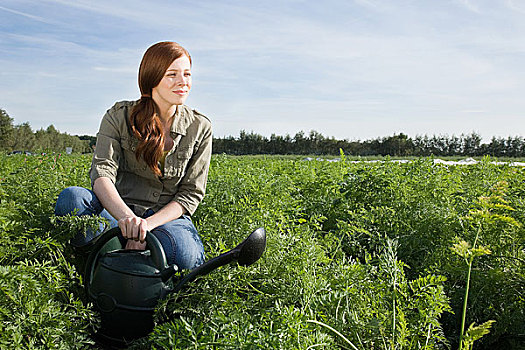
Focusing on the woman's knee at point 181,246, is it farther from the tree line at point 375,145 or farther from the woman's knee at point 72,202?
the tree line at point 375,145

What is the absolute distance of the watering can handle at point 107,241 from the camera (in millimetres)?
2100

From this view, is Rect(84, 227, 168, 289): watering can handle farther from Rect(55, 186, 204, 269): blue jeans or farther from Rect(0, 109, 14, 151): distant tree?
Rect(0, 109, 14, 151): distant tree

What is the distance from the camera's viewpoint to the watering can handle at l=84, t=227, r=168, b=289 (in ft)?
6.89

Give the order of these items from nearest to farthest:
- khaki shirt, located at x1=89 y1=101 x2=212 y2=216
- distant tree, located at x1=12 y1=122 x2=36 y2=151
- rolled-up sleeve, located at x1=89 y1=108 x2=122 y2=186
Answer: rolled-up sleeve, located at x1=89 y1=108 x2=122 y2=186
khaki shirt, located at x1=89 y1=101 x2=212 y2=216
distant tree, located at x1=12 y1=122 x2=36 y2=151

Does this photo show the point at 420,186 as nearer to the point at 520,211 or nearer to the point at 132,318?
the point at 520,211

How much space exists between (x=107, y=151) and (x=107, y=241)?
63 centimetres

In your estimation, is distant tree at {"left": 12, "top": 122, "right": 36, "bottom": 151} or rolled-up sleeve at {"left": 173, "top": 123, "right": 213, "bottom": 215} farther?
distant tree at {"left": 12, "top": 122, "right": 36, "bottom": 151}

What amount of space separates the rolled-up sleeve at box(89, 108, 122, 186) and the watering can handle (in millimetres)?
497

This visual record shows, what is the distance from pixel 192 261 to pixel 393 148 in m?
25.1

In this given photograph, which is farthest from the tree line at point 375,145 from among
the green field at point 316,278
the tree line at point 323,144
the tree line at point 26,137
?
the green field at point 316,278

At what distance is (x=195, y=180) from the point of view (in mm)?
2795

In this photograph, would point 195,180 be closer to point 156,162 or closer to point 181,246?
point 156,162

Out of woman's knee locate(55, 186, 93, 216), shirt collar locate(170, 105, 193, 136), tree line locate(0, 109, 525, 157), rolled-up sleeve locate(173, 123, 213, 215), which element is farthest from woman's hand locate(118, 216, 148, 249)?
tree line locate(0, 109, 525, 157)

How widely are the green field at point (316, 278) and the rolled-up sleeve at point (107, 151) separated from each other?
0.37 metres
